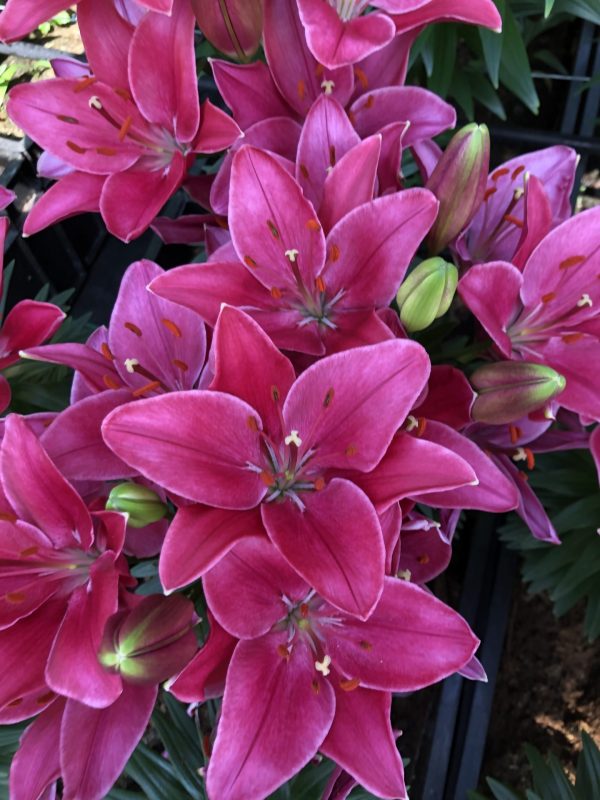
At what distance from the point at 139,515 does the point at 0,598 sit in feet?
0.34

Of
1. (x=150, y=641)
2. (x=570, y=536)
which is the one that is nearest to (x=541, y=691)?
(x=570, y=536)

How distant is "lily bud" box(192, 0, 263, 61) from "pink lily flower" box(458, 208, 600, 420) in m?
0.28

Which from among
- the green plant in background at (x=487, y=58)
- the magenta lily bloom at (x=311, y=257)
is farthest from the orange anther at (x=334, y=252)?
the green plant in background at (x=487, y=58)

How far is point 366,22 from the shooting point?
21.6 inches

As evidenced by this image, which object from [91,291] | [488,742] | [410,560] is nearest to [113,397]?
[410,560]

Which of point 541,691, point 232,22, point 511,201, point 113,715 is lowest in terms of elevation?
point 541,691

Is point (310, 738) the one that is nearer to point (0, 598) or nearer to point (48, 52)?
point (0, 598)

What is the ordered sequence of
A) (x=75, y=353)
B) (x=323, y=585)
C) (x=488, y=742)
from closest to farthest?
(x=323, y=585) → (x=75, y=353) → (x=488, y=742)

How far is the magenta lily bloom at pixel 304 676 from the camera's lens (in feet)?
1.45

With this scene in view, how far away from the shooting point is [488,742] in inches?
43.3

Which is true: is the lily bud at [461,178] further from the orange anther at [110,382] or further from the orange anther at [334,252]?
the orange anther at [110,382]

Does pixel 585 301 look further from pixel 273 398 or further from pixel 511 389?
pixel 273 398

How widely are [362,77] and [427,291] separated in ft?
0.72

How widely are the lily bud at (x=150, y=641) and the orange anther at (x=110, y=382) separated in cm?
16
